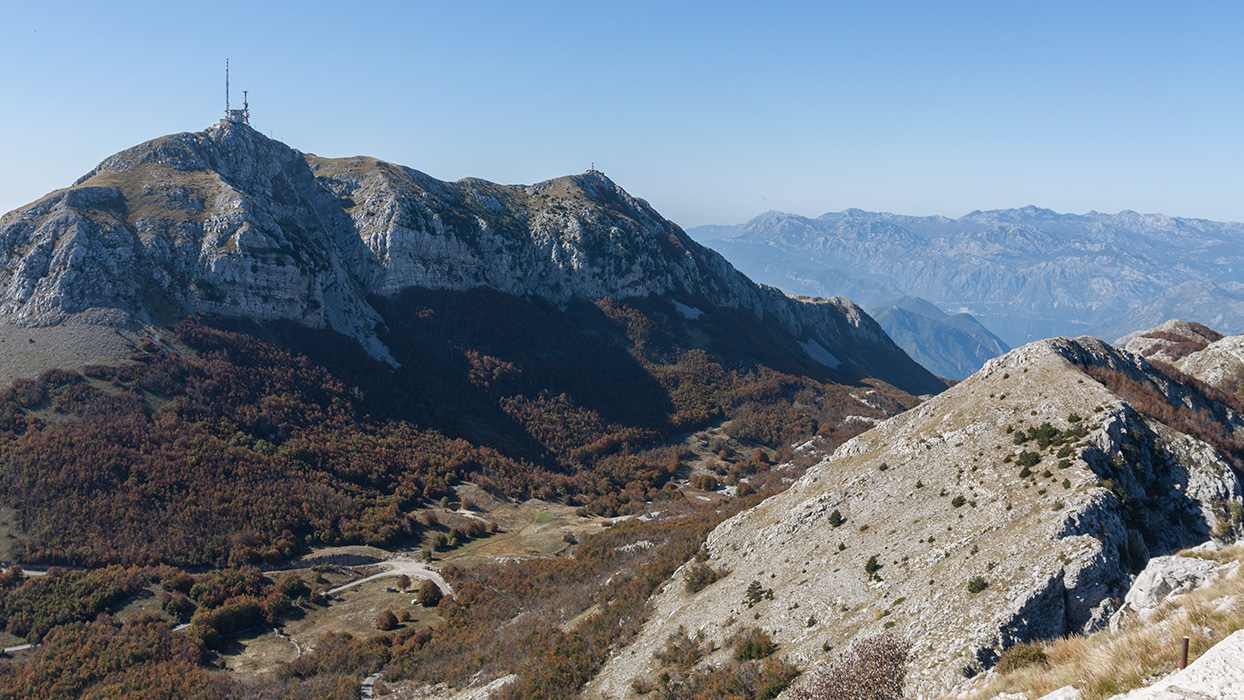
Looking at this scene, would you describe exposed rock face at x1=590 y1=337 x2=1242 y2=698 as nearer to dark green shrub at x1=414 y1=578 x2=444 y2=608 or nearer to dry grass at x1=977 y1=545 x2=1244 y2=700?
dry grass at x1=977 y1=545 x2=1244 y2=700

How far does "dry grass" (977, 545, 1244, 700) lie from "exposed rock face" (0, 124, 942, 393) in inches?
4455

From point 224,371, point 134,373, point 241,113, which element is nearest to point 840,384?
point 224,371

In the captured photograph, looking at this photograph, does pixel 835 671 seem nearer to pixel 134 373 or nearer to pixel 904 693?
pixel 904 693

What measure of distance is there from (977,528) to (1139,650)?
18770 millimetres

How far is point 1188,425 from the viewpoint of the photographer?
37250mm

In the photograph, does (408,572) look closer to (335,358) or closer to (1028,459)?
(335,358)

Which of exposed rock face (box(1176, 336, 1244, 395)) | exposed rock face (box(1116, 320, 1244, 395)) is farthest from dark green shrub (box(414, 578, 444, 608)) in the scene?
exposed rock face (box(1176, 336, 1244, 395))

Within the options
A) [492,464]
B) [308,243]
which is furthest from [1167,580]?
[308,243]

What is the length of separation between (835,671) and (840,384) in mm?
141433

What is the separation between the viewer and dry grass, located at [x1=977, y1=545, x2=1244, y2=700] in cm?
1318

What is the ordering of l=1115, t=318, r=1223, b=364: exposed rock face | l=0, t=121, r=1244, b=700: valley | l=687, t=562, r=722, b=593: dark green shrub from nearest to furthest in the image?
l=0, t=121, r=1244, b=700: valley < l=687, t=562, r=722, b=593: dark green shrub < l=1115, t=318, r=1223, b=364: exposed rock face

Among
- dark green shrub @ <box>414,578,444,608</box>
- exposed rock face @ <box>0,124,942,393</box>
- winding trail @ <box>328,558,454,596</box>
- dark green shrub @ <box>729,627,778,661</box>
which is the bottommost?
winding trail @ <box>328,558,454,596</box>

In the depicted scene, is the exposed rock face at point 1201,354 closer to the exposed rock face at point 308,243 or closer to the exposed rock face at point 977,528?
the exposed rock face at point 977,528

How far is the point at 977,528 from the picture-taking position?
31.3 meters
